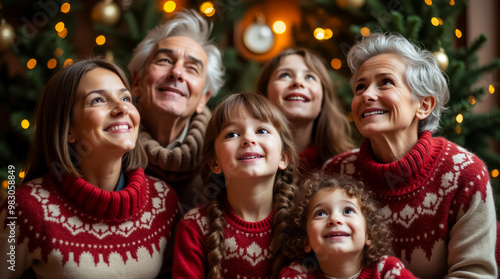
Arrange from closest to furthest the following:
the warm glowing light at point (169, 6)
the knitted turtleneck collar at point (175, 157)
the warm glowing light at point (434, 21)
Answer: the knitted turtleneck collar at point (175, 157) < the warm glowing light at point (434, 21) < the warm glowing light at point (169, 6)

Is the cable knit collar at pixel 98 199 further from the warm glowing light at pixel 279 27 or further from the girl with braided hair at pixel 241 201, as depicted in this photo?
the warm glowing light at pixel 279 27

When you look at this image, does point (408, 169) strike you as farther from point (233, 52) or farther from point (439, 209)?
point (233, 52)

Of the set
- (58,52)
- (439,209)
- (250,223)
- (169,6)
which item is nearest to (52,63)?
(58,52)

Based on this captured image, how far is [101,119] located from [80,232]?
0.42 metres

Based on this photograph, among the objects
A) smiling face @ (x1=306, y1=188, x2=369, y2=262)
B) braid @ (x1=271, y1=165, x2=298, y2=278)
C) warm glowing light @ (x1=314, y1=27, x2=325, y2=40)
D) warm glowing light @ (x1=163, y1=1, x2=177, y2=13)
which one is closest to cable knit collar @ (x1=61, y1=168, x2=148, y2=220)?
braid @ (x1=271, y1=165, x2=298, y2=278)

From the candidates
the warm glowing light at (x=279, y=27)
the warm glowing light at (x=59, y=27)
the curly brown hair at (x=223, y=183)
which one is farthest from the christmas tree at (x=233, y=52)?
the curly brown hair at (x=223, y=183)

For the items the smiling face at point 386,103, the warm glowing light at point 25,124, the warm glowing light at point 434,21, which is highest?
the warm glowing light at point 434,21

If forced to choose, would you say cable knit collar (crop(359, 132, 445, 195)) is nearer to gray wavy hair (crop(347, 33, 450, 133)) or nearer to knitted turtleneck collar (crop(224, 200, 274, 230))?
gray wavy hair (crop(347, 33, 450, 133))

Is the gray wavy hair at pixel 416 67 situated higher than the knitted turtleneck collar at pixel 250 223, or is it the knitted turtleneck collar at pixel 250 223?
the gray wavy hair at pixel 416 67

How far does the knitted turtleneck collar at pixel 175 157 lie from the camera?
2219 mm

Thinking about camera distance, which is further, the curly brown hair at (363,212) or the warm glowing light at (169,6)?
the warm glowing light at (169,6)

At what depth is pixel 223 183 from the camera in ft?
6.35

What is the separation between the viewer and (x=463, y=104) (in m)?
2.23

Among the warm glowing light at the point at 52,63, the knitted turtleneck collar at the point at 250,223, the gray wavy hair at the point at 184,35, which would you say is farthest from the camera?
the warm glowing light at the point at 52,63
